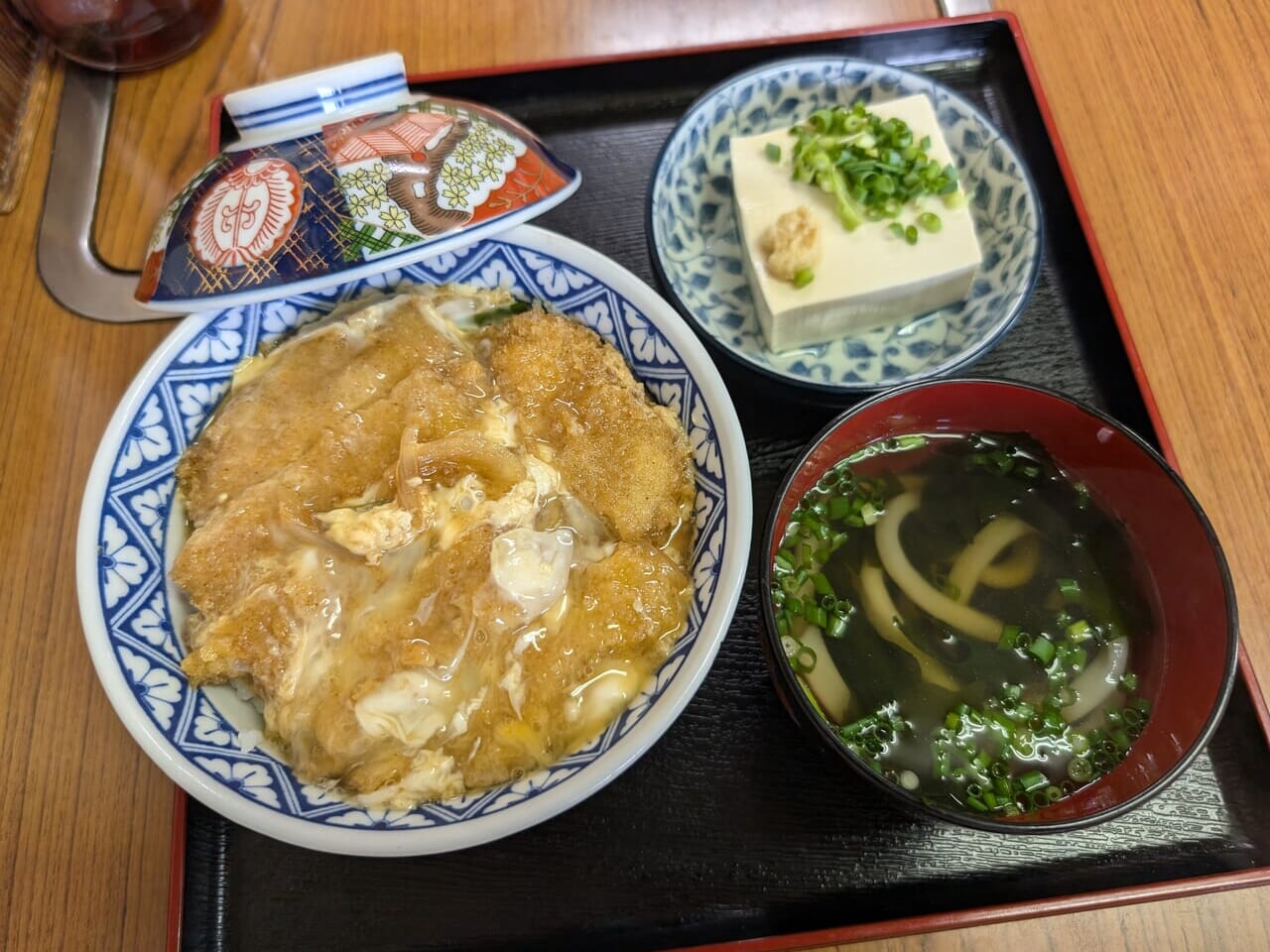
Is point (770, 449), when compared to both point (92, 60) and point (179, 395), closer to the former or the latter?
point (179, 395)

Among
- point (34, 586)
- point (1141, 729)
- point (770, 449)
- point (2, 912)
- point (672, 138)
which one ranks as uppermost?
point (672, 138)

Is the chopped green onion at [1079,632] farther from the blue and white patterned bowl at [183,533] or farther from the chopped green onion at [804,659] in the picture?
the blue and white patterned bowl at [183,533]

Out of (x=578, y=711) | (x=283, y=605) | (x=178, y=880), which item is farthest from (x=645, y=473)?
(x=178, y=880)

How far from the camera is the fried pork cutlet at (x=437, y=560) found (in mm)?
1251

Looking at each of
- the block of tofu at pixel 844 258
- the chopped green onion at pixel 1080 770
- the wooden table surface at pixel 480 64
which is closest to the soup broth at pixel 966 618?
the chopped green onion at pixel 1080 770

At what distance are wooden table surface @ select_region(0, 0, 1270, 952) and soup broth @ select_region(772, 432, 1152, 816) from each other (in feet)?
1.03

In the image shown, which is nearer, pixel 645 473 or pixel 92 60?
pixel 645 473

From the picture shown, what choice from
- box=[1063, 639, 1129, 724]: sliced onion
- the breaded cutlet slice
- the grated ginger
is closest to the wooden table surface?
box=[1063, 639, 1129, 724]: sliced onion

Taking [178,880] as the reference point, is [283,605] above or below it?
above

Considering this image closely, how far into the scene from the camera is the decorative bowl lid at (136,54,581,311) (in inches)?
52.3

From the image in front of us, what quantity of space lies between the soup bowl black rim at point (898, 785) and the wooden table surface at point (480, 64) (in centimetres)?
42

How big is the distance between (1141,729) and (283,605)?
1.38 metres

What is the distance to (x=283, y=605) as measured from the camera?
1275 mm

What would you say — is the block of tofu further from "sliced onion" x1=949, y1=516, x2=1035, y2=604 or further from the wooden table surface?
"sliced onion" x1=949, y1=516, x2=1035, y2=604
